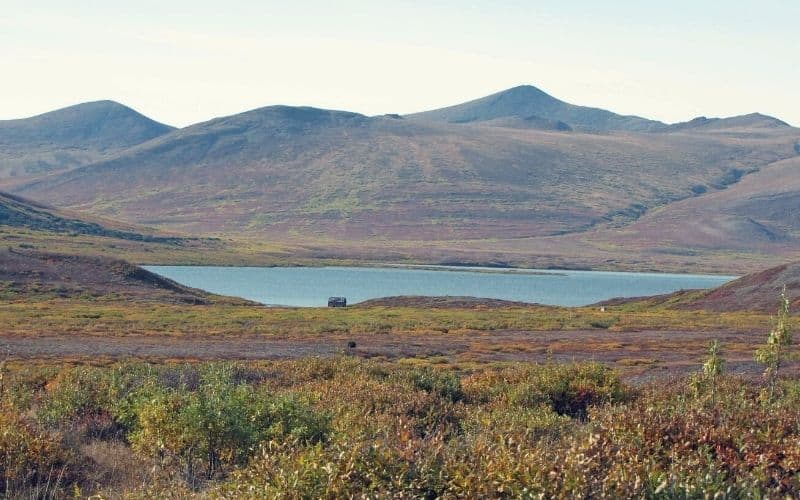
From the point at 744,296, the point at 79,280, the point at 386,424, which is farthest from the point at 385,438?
the point at 79,280

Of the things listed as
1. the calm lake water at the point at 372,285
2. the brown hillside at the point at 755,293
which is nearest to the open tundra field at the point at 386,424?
the brown hillside at the point at 755,293

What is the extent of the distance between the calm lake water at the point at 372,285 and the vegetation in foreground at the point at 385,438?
Answer: 8694 centimetres

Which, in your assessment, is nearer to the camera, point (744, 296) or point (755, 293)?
point (744, 296)

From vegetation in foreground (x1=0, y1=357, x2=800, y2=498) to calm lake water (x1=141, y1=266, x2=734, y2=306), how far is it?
285ft

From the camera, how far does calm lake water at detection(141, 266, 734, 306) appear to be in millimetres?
129375

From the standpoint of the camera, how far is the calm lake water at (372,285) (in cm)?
12938

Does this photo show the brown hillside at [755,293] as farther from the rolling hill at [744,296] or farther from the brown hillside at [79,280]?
the brown hillside at [79,280]

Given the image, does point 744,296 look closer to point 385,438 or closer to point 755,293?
point 755,293

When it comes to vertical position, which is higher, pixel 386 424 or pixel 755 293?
pixel 386 424

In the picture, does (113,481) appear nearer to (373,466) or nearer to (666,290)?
(373,466)

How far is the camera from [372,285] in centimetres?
15525

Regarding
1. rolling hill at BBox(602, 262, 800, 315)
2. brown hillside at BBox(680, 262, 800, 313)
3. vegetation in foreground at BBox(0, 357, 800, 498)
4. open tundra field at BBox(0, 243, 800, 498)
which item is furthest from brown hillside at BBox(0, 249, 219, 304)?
vegetation in foreground at BBox(0, 357, 800, 498)

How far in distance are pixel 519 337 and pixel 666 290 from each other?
12860 cm

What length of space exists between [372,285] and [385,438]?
473 feet
